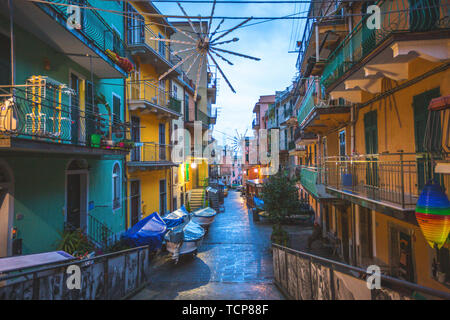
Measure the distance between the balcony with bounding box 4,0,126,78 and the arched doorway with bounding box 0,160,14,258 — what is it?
146 inches

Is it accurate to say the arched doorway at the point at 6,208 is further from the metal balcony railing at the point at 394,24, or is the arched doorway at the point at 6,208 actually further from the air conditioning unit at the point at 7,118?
the metal balcony railing at the point at 394,24

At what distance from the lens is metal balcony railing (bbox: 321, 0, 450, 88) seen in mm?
5155

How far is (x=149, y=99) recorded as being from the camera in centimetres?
1569

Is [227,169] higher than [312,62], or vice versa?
[312,62]

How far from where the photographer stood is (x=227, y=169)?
75.0m

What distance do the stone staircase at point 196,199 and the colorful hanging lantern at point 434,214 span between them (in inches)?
841

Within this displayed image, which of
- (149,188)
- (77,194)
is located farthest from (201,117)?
(77,194)

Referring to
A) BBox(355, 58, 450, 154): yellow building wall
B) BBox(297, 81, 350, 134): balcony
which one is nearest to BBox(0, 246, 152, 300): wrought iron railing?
BBox(355, 58, 450, 154): yellow building wall

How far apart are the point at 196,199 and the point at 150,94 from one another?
1228 centimetres

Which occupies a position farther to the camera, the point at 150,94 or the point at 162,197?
the point at 162,197

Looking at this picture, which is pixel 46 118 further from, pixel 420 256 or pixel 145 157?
pixel 420 256
